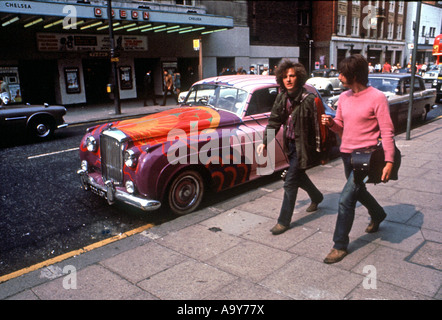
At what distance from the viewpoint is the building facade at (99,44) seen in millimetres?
18234

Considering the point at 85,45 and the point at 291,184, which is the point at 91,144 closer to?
the point at 291,184

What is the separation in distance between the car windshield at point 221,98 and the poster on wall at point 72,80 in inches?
691

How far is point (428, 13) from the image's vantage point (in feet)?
183

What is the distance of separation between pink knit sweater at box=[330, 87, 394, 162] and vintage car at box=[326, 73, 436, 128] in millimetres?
6261

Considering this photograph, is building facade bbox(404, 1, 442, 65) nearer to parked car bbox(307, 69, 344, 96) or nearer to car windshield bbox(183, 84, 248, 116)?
parked car bbox(307, 69, 344, 96)

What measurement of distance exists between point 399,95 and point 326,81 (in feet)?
45.8

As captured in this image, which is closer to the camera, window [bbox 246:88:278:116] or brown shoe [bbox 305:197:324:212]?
brown shoe [bbox 305:197:324:212]

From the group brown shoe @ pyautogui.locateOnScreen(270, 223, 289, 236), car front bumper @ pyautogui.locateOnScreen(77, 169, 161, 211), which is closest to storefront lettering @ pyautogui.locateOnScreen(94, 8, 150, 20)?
car front bumper @ pyautogui.locateOnScreen(77, 169, 161, 211)

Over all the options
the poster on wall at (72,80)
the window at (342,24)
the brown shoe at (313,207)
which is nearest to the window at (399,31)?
the window at (342,24)

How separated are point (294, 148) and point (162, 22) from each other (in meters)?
18.7

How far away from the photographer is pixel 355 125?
11.5 feet

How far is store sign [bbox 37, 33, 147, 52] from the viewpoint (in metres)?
20.3

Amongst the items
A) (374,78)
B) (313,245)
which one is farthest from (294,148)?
(374,78)
